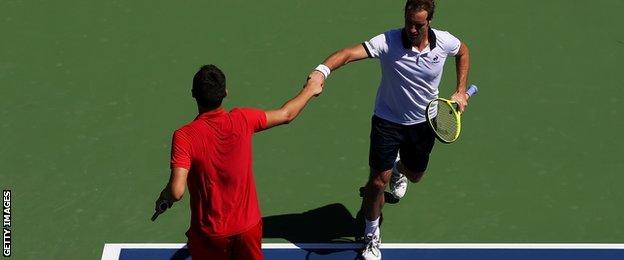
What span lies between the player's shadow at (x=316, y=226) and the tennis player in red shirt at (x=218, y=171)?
7.14ft

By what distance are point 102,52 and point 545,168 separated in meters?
5.44

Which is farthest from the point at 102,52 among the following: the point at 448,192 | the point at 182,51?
the point at 448,192

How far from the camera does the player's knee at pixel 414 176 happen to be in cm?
987

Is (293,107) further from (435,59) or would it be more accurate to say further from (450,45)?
(450,45)

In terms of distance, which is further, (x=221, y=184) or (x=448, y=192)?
(x=448, y=192)

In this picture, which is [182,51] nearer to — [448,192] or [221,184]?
[448,192]

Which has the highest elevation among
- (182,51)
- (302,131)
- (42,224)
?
Answer: (182,51)

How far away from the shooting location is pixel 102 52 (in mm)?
12273

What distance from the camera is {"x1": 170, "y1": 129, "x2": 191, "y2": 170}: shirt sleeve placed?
275 inches

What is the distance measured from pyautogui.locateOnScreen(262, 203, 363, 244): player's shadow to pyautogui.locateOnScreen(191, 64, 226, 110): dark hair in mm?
2970

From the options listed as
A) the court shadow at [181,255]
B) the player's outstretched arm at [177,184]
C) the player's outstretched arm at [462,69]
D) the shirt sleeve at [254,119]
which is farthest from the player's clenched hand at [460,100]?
the player's outstretched arm at [177,184]

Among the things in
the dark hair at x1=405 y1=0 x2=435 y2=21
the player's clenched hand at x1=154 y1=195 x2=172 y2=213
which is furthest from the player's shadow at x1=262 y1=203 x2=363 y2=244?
the player's clenched hand at x1=154 y1=195 x2=172 y2=213

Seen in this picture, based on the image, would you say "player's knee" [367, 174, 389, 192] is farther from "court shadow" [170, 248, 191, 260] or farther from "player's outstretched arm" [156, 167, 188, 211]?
"player's outstretched arm" [156, 167, 188, 211]

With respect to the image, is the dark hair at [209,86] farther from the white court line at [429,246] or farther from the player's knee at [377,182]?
the white court line at [429,246]
